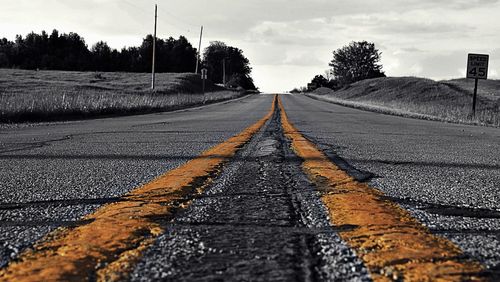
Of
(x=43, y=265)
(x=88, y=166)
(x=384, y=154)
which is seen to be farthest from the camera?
(x=384, y=154)

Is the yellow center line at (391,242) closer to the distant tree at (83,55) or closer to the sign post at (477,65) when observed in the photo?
the sign post at (477,65)

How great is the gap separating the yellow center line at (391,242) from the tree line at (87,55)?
8908 cm

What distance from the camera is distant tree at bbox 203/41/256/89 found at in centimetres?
12638

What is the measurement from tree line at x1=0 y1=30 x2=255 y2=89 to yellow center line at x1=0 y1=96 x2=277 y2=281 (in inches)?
3493

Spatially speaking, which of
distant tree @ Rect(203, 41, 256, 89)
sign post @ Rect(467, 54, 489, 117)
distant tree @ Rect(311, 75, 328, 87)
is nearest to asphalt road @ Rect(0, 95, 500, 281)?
sign post @ Rect(467, 54, 489, 117)

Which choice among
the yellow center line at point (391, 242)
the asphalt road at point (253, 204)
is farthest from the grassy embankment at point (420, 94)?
the yellow center line at point (391, 242)

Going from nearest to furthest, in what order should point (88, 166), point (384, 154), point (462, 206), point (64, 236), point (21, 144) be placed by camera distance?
point (64, 236), point (462, 206), point (88, 166), point (384, 154), point (21, 144)

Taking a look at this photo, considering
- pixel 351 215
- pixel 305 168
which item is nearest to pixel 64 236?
pixel 351 215

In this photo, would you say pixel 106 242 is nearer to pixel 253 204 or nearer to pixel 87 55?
pixel 253 204

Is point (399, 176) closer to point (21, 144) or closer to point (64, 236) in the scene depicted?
point (64, 236)

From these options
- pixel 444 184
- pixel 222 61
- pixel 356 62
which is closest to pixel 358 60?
pixel 356 62

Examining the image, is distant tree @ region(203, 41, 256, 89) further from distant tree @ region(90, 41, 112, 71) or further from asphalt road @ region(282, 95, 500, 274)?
asphalt road @ region(282, 95, 500, 274)

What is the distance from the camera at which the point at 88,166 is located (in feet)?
11.8

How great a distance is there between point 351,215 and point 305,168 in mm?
1459
